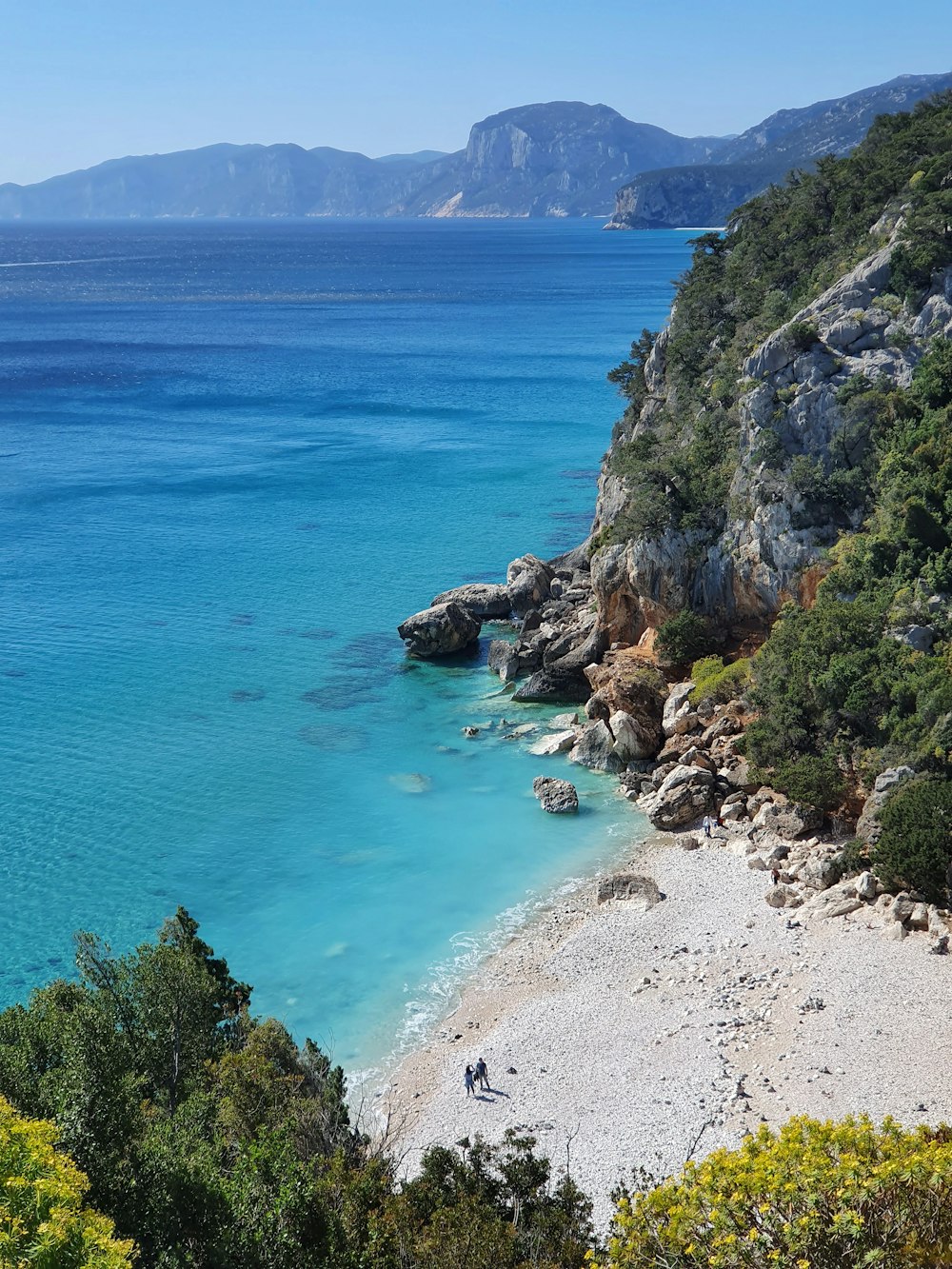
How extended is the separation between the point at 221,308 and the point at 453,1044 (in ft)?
503

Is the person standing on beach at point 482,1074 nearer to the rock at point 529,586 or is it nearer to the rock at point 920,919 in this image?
the rock at point 920,919

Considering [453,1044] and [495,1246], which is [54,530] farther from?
[495,1246]

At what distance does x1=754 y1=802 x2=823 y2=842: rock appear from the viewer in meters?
33.9

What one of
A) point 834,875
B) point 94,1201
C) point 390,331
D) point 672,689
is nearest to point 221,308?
point 390,331

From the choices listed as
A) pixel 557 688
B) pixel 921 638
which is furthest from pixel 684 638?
pixel 921 638

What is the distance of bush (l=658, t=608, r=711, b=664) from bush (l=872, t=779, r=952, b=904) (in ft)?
45.3

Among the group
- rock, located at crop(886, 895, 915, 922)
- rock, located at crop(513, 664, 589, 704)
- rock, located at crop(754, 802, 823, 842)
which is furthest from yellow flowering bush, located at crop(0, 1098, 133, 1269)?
rock, located at crop(513, 664, 589, 704)

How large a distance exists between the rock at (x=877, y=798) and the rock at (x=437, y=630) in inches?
868

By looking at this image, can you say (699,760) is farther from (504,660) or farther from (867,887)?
(504,660)

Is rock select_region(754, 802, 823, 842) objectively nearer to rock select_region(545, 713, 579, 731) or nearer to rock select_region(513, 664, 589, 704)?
rock select_region(545, 713, 579, 731)

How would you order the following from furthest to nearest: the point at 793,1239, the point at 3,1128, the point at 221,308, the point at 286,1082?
the point at 221,308 → the point at 286,1082 → the point at 3,1128 → the point at 793,1239

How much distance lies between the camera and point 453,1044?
2770 centimetres

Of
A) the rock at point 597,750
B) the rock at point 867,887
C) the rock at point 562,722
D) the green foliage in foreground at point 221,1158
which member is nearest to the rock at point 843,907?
the rock at point 867,887

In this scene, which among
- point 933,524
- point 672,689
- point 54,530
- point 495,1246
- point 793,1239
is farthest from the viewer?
point 54,530
